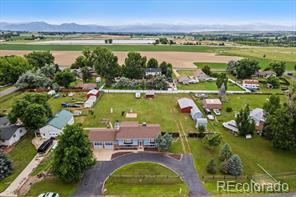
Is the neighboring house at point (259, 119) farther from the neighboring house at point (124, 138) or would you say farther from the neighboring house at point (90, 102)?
the neighboring house at point (90, 102)

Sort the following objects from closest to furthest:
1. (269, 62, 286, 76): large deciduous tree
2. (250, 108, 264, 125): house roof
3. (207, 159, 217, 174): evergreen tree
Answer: (207, 159, 217, 174): evergreen tree → (250, 108, 264, 125): house roof → (269, 62, 286, 76): large deciduous tree

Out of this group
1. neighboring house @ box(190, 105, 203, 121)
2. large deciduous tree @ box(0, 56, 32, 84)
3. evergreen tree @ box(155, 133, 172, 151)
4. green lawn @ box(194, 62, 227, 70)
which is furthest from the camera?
green lawn @ box(194, 62, 227, 70)

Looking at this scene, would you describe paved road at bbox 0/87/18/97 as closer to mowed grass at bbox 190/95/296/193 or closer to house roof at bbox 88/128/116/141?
house roof at bbox 88/128/116/141

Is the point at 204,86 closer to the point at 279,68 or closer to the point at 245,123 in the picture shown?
the point at 279,68

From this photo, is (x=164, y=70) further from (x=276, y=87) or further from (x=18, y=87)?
(x=18, y=87)

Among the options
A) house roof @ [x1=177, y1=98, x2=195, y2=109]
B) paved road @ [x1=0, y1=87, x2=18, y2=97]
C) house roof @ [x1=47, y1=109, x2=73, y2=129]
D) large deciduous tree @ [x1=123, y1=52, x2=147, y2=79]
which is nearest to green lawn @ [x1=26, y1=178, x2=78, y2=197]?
house roof @ [x1=47, y1=109, x2=73, y2=129]

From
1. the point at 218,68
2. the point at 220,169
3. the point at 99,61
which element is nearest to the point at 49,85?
the point at 99,61

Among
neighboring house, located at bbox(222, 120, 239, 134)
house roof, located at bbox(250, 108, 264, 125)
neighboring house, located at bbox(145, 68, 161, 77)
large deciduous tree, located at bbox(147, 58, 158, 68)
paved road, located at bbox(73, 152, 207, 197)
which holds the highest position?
large deciduous tree, located at bbox(147, 58, 158, 68)

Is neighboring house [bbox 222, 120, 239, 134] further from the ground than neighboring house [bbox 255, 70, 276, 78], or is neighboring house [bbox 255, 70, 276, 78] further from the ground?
neighboring house [bbox 255, 70, 276, 78]
